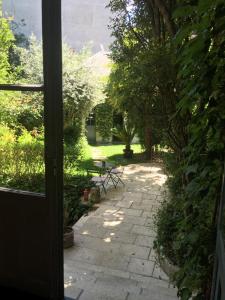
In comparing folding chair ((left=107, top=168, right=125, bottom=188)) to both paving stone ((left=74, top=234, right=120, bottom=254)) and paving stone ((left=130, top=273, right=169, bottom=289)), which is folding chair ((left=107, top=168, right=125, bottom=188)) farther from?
paving stone ((left=130, top=273, right=169, bottom=289))

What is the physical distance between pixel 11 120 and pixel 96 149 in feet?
29.1

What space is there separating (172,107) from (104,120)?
963cm

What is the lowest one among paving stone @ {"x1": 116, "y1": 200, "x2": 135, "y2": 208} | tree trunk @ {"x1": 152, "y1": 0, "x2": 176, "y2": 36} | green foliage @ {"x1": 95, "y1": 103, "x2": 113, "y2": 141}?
paving stone @ {"x1": 116, "y1": 200, "x2": 135, "y2": 208}

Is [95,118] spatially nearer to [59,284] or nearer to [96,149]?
[96,149]

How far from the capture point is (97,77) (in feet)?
32.1

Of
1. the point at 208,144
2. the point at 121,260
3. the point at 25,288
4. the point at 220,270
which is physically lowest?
the point at 121,260

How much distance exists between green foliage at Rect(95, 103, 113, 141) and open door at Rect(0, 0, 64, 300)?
9579 mm

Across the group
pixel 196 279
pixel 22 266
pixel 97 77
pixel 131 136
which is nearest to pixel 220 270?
pixel 196 279

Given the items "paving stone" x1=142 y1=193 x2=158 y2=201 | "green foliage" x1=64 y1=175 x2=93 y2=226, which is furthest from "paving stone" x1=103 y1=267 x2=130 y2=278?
"paving stone" x1=142 y1=193 x2=158 y2=201

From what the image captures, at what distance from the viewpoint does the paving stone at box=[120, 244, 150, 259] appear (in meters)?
3.57

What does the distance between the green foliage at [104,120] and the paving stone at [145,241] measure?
318 inches

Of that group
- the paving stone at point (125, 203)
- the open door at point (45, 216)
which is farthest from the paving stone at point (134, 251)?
the paving stone at point (125, 203)

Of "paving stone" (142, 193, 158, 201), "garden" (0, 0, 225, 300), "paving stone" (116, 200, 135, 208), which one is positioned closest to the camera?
"garden" (0, 0, 225, 300)

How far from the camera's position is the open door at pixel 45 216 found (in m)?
1.95
